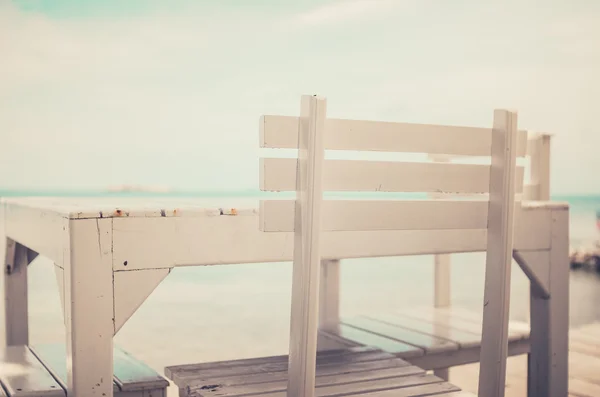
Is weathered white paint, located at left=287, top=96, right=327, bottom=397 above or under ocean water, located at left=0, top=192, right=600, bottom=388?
above

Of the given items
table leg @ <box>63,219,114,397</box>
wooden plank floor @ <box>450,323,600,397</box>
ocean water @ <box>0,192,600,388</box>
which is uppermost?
table leg @ <box>63,219,114,397</box>

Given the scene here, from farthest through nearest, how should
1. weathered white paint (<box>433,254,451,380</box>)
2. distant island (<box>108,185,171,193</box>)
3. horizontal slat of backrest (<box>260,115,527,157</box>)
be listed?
distant island (<box>108,185,171,193</box>), weathered white paint (<box>433,254,451,380</box>), horizontal slat of backrest (<box>260,115,527,157</box>)

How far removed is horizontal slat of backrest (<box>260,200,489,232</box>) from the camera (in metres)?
1.12

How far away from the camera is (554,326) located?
66.9 inches

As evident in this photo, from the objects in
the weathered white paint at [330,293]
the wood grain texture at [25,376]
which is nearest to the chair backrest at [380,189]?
the wood grain texture at [25,376]

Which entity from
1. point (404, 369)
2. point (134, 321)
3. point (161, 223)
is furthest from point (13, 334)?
point (134, 321)

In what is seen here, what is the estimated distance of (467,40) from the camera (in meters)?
14.2

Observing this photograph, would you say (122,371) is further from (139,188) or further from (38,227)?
(139,188)

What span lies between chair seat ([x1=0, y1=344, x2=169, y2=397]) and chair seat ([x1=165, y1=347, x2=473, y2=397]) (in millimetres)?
54

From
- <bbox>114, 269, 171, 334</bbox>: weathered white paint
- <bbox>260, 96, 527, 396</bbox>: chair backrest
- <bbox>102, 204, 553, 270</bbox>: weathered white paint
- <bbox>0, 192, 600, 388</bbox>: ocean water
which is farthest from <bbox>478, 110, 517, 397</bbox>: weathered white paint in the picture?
<bbox>0, 192, 600, 388</bbox>: ocean water

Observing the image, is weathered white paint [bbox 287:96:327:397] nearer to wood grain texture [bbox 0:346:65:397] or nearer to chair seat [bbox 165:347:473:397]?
chair seat [bbox 165:347:473:397]

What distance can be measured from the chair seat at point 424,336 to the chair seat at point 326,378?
302 mm

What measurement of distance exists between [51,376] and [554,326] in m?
1.21

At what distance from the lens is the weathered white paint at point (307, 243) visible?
1100 mm
